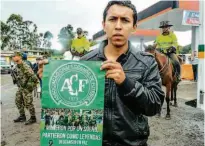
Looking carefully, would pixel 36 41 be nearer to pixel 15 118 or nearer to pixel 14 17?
pixel 14 17

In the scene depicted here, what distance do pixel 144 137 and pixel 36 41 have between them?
8744cm

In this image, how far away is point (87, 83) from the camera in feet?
6.02

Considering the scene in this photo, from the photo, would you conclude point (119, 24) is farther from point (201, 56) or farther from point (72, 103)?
point (201, 56)

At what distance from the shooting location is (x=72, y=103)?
1.82 meters

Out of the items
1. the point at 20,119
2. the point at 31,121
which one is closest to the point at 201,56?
the point at 31,121

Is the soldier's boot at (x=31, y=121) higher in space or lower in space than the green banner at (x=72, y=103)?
lower

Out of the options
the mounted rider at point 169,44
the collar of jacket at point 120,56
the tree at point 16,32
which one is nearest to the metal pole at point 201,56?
the mounted rider at point 169,44

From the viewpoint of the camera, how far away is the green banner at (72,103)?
1810 mm

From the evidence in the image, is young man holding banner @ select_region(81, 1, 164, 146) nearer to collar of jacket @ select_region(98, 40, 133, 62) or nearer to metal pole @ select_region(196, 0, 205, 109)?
collar of jacket @ select_region(98, 40, 133, 62)

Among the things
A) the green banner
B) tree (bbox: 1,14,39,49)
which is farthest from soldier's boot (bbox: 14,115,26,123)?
tree (bbox: 1,14,39,49)

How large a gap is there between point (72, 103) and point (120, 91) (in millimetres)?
288

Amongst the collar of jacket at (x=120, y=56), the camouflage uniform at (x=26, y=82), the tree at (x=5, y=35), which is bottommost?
the camouflage uniform at (x=26, y=82)

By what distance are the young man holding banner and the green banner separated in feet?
0.30

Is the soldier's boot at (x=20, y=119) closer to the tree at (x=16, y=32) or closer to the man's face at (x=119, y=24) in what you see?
the man's face at (x=119, y=24)
